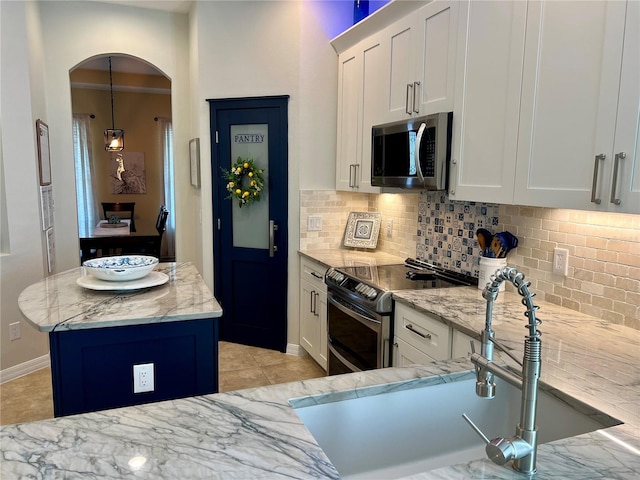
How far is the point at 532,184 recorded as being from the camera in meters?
1.91

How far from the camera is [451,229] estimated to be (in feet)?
9.61

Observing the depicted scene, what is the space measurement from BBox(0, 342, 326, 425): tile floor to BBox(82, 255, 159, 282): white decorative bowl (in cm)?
138

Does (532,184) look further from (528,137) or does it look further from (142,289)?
(142,289)

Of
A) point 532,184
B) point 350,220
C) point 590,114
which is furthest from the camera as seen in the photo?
point 350,220

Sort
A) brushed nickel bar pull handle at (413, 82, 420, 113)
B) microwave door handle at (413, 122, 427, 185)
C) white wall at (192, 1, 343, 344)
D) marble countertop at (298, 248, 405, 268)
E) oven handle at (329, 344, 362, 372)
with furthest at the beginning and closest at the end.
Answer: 1. white wall at (192, 1, 343, 344)
2. marble countertop at (298, 248, 405, 268)
3. oven handle at (329, 344, 362, 372)
4. brushed nickel bar pull handle at (413, 82, 420, 113)
5. microwave door handle at (413, 122, 427, 185)

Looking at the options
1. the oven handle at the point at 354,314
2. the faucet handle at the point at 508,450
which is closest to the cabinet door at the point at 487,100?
the oven handle at the point at 354,314

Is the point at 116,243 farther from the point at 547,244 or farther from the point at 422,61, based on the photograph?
the point at 547,244

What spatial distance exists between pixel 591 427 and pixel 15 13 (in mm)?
4231

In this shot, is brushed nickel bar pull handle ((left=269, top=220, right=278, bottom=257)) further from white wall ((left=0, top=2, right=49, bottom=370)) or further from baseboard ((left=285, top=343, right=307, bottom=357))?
white wall ((left=0, top=2, right=49, bottom=370))

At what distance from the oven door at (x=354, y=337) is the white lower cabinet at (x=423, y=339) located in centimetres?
8

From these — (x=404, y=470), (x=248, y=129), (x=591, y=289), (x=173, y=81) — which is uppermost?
(x=173, y=81)

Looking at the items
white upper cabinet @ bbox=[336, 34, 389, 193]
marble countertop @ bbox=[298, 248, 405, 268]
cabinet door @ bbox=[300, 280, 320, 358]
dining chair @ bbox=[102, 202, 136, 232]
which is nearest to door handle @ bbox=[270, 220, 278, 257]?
marble countertop @ bbox=[298, 248, 405, 268]

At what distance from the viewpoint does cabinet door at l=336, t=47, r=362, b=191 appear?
3.41 m

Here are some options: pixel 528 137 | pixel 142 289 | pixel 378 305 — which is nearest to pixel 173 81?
pixel 142 289
